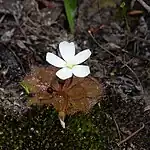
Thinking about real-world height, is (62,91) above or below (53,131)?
above

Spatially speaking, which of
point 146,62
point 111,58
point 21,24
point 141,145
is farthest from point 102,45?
point 141,145

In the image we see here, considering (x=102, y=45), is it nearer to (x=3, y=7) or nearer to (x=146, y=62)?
(x=146, y=62)

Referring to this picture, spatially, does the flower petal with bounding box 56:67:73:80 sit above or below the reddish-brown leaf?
above

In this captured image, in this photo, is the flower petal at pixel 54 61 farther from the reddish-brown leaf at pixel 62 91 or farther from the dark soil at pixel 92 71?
the dark soil at pixel 92 71

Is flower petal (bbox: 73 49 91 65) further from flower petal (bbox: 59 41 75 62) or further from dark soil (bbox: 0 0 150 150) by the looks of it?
dark soil (bbox: 0 0 150 150)

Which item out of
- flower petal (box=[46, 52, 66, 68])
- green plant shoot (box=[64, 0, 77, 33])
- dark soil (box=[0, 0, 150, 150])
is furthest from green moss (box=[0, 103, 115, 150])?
green plant shoot (box=[64, 0, 77, 33])

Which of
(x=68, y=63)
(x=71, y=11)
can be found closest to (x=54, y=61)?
(x=68, y=63)

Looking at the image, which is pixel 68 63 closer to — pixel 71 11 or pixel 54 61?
pixel 54 61
